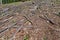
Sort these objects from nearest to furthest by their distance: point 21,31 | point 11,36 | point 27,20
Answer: point 11,36 → point 21,31 → point 27,20

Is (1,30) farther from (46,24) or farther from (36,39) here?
(46,24)

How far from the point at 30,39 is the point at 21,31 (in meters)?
0.56

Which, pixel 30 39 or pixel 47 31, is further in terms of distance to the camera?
pixel 47 31

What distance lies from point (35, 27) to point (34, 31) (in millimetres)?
275

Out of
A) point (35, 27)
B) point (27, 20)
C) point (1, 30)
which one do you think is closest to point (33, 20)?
point (27, 20)

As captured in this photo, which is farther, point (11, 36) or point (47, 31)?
point (47, 31)

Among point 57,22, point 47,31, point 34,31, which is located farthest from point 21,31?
point 57,22

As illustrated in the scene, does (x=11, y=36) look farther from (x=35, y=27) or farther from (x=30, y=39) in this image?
(x=35, y=27)

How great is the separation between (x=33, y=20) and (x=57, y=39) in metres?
1.65

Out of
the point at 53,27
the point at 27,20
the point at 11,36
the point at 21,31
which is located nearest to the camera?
the point at 11,36

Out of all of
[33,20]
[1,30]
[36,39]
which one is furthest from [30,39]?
[33,20]

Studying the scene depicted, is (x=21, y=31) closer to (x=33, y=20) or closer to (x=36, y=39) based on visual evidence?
(x=36, y=39)

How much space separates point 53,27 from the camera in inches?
256

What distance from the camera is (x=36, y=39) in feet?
18.8
